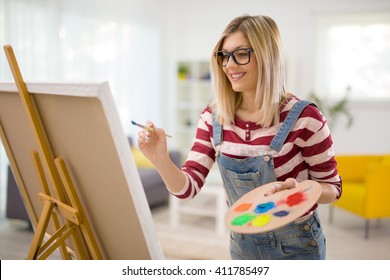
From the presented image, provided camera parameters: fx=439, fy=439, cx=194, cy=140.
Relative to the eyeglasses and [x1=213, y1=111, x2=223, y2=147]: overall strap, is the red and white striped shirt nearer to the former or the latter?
[x1=213, y1=111, x2=223, y2=147]: overall strap

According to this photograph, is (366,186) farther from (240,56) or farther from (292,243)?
(240,56)

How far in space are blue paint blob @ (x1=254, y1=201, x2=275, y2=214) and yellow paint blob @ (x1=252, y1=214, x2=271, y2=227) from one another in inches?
1.0

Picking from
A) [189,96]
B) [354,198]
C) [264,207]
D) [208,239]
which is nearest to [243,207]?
[264,207]

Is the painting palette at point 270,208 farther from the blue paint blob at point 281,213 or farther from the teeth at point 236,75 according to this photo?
the teeth at point 236,75

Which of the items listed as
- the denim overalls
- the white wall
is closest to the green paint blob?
the denim overalls

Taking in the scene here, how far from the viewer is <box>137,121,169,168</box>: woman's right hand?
1126 millimetres

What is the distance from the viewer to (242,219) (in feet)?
3.31

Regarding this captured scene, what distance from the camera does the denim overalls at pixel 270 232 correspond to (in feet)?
4.02

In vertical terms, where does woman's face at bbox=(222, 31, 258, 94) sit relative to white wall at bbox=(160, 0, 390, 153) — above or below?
above

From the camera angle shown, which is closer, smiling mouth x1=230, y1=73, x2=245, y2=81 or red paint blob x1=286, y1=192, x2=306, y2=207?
red paint blob x1=286, y1=192, x2=306, y2=207

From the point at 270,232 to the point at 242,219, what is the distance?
264 millimetres
